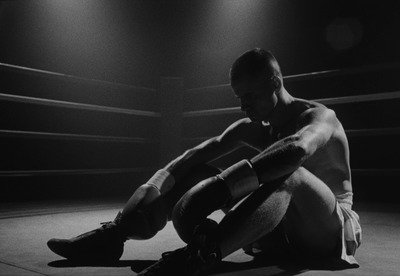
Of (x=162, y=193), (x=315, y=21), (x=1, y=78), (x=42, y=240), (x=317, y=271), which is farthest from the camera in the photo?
(x=315, y=21)

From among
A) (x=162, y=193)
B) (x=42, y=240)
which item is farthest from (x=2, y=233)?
(x=162, y=193)

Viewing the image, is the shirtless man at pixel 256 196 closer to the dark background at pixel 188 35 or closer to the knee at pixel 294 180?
the knee at pixel 294 180

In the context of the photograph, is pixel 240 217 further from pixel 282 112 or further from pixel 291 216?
pixel 282 112

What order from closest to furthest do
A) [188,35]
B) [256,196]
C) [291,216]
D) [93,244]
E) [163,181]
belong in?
[256,196]
[291,216]
[93,244]
[163,181]
[188,35]

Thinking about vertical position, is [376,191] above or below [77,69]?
below

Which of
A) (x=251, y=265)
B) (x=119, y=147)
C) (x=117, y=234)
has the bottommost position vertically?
(x=251, y=265)

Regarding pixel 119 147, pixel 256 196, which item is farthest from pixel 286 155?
pixel 119 147

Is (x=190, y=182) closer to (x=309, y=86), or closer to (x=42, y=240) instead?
(x=42, y=240)

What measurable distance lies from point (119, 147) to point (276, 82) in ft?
12.2

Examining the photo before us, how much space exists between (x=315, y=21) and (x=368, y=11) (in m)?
0.55

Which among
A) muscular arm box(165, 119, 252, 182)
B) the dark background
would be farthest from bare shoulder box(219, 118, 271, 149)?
the dark background

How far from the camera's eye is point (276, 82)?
5.08 feet

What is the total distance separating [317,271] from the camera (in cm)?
138

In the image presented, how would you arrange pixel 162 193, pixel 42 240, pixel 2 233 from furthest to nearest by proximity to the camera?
pixel 2 233 < pixel 42 240 < pixel 162 193
